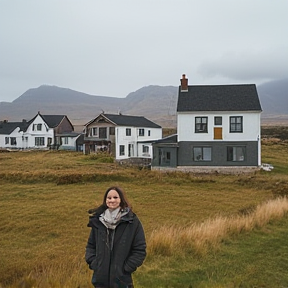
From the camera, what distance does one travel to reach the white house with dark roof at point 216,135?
3183 cm

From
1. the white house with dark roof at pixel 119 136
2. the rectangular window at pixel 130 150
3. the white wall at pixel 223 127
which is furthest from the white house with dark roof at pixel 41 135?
the white wall at pixel 223 127

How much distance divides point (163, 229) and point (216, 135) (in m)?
22.3

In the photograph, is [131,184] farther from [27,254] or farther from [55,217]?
[27,254]

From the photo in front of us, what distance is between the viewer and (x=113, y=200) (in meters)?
4.85

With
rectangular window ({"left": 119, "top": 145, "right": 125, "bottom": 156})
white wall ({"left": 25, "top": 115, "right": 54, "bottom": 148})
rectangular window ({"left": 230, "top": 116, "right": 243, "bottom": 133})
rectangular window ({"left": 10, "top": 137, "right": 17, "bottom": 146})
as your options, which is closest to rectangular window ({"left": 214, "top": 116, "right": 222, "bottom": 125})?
rectangular window ({"left": 230, "top": 116, "right": 243, "bottom": 133})

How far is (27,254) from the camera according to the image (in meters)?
10.4

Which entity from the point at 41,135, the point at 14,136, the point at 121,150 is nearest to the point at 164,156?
the point at 121,150

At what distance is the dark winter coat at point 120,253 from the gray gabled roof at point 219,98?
27979 millimetres

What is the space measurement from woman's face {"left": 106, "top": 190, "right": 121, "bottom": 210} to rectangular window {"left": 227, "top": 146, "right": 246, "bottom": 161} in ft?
92.9

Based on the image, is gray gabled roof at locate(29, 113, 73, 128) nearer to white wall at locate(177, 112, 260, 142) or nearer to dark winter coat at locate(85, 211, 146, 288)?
white wall at locate(177, 112, 260, 142)

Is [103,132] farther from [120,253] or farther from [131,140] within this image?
[120,253]

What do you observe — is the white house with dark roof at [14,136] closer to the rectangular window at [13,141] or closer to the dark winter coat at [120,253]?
the rectangular window at [13,141]

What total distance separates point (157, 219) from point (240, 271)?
700 centimetres

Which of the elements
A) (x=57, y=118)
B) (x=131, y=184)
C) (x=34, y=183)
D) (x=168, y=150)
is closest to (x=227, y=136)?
(x=168, y=150)
